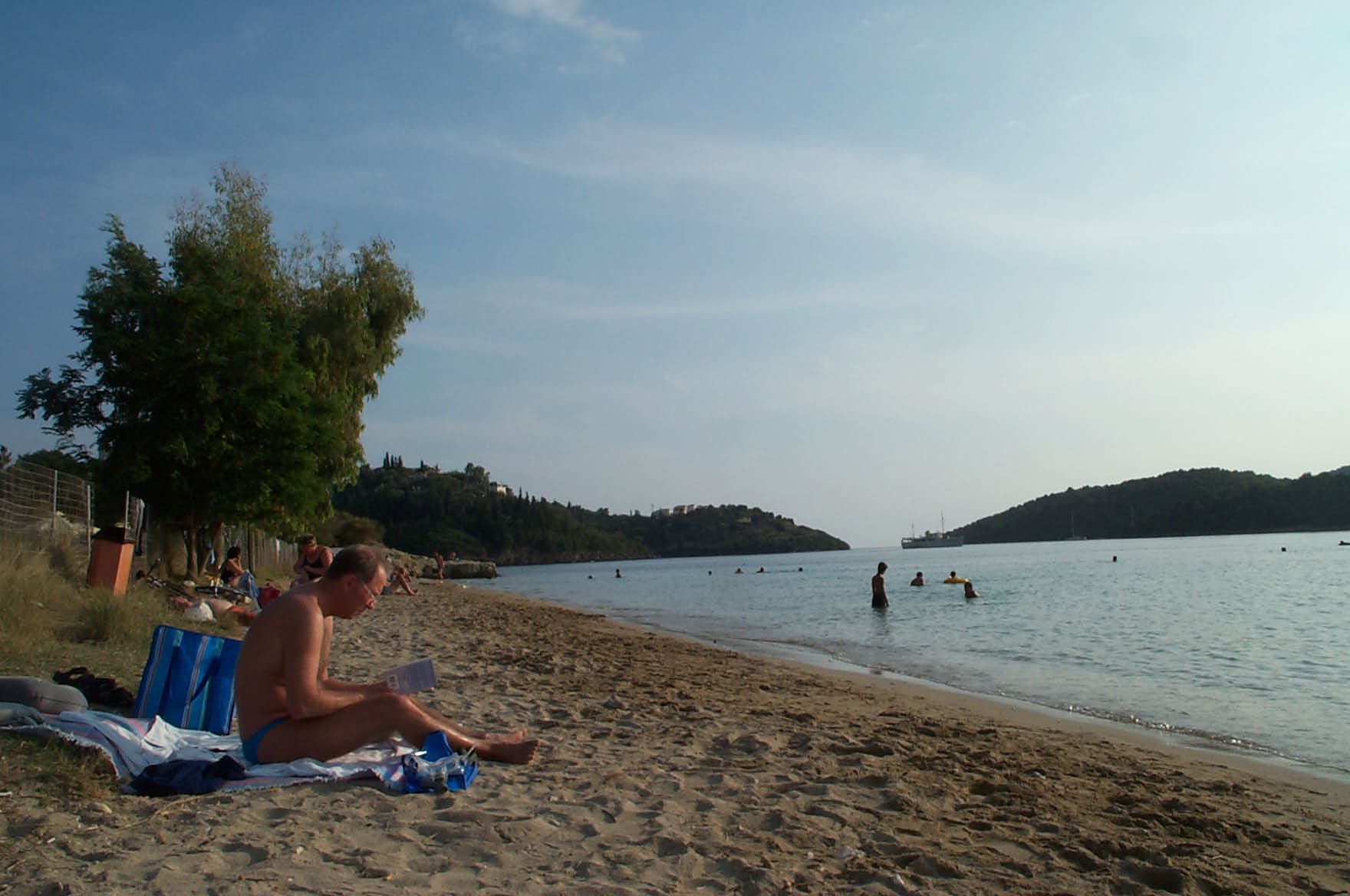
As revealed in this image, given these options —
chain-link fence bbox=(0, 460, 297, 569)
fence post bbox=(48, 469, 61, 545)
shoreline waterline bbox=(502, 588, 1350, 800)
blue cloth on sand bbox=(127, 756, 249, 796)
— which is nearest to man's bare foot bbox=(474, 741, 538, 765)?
blue cloth on sand bbox=(127, 756, 249, 796)

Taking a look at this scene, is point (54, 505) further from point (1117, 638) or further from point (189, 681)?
point (1117, 638)

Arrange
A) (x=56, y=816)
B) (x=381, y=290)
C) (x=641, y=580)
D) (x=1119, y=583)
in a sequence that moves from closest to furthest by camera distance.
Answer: (x=56, y=816) < (x=381, y=290) < (x=1119, y=583) < (x=641, y=580)

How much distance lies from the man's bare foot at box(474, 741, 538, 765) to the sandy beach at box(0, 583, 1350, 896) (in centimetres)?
11

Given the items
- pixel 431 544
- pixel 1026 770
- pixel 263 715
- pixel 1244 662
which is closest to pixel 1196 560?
pixel 1244 662

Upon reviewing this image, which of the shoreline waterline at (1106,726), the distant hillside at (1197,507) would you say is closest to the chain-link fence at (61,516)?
the shoreline waterline at (1106,726)

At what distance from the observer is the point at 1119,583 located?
3281 cm

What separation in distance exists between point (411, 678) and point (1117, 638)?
1386 centimetres

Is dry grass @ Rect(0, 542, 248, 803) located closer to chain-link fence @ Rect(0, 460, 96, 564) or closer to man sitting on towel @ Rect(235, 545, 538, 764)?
man sitting on towel @ Rect(235, 545, 538, 764)

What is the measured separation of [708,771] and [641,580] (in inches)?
2167

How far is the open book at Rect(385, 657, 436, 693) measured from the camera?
5.20 meters

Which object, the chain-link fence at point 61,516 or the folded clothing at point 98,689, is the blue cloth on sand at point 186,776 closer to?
the folded clothing at point 98,689

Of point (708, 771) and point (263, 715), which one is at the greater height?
point (263, 715)

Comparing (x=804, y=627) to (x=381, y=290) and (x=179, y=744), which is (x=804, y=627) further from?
(x=179, y=744)

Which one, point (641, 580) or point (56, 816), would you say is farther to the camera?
point (641, 580)
